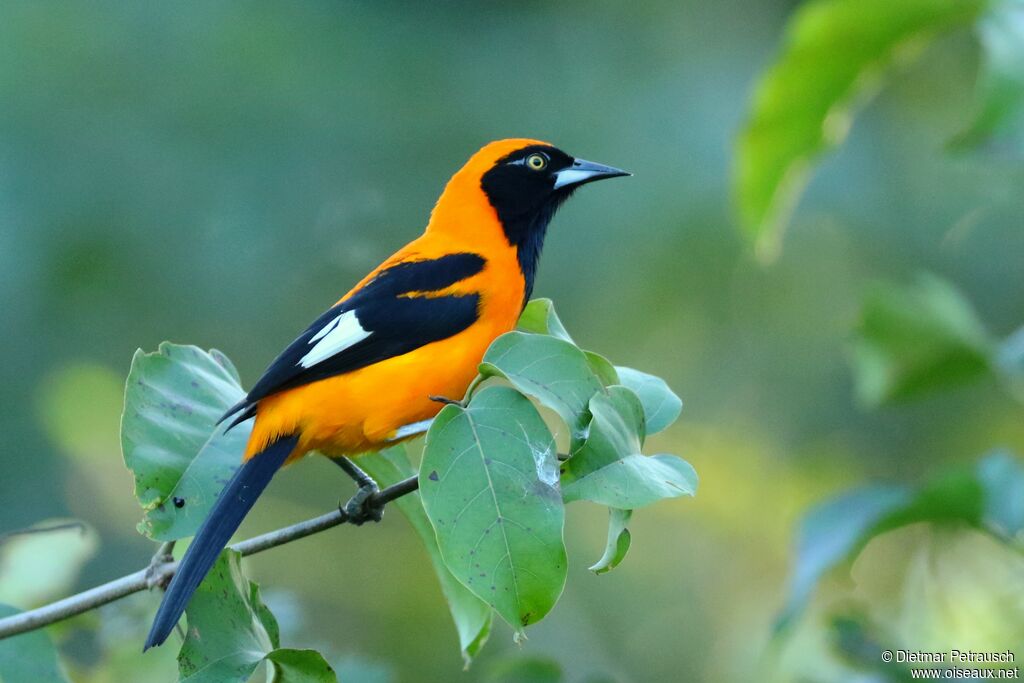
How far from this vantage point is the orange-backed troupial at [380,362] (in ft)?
10.3

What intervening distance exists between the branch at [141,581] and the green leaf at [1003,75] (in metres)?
1.41

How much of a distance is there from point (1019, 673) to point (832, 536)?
23.0 inches

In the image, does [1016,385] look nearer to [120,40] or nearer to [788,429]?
[788,429]

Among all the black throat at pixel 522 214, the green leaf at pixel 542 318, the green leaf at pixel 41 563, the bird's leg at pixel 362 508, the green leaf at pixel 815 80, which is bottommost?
the green leaf at pixel 41 563

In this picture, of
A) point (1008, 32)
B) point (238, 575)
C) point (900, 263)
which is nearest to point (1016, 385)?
point (1008, 32)

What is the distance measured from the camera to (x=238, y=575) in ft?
8.18

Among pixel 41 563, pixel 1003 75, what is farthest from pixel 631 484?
pixel 41 563

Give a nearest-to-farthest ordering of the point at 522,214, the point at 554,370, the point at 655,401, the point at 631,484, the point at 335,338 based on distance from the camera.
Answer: the point at 631,484 < the point at 554,370 < the point at 655,401 < the point at 335,338 < the point at 522,214

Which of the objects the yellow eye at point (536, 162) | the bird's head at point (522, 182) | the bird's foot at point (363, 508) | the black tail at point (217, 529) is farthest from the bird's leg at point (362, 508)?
the yellow eye at point (536, 162)

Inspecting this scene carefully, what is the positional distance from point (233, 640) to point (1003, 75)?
1.94 meters

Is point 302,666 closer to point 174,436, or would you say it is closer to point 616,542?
point 616,542

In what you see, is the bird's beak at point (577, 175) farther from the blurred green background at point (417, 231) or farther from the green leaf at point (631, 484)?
the blurred green background at point (417, 231)

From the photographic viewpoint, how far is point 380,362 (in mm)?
3418

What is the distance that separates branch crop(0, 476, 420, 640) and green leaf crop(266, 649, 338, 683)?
12.8 inches
